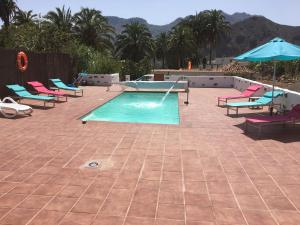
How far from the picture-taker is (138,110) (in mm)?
13109

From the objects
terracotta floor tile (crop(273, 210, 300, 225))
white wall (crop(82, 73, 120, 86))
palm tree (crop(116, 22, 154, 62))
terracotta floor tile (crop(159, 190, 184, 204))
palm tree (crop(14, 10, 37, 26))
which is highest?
palm tree (crop(14, 10, 37, 26))

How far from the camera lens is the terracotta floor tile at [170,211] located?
3874 mm

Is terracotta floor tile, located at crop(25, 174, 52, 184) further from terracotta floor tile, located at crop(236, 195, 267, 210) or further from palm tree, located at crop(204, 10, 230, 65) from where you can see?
palm tree, located at crop(204, 10, 230, 65)

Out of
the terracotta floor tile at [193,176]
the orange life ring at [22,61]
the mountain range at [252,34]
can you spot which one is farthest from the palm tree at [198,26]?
the terracotta floor tile at [193,176]

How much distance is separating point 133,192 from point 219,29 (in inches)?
2149

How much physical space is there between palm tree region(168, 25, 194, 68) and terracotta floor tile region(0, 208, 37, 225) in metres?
47.8

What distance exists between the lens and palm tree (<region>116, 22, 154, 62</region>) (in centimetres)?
4431

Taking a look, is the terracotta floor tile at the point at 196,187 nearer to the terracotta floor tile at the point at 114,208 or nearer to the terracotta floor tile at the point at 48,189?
the terracotta floor tile at the point at 114,208

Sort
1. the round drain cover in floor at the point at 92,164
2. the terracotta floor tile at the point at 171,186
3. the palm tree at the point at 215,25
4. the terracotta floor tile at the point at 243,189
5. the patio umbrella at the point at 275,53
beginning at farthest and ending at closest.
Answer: the palm tree at the point at 215,25, the patio umbrella at the point at 275,53, the round drain cover in floor at the point at 92,164, the terracotta floor tile at the point at 171,186, the terracotta floor tile at the point at 243,189

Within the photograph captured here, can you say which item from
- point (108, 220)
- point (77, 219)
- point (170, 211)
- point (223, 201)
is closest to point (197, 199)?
point (223, 201)

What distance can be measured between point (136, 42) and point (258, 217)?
4222cm

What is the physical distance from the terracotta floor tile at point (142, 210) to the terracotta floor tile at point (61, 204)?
2.73 ft

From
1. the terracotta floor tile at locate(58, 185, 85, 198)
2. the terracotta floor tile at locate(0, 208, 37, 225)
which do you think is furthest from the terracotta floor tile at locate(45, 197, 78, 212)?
the terracotta floor tile at locate(0, 208, 37, 225)

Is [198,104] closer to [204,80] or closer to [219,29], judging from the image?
[204,80]
